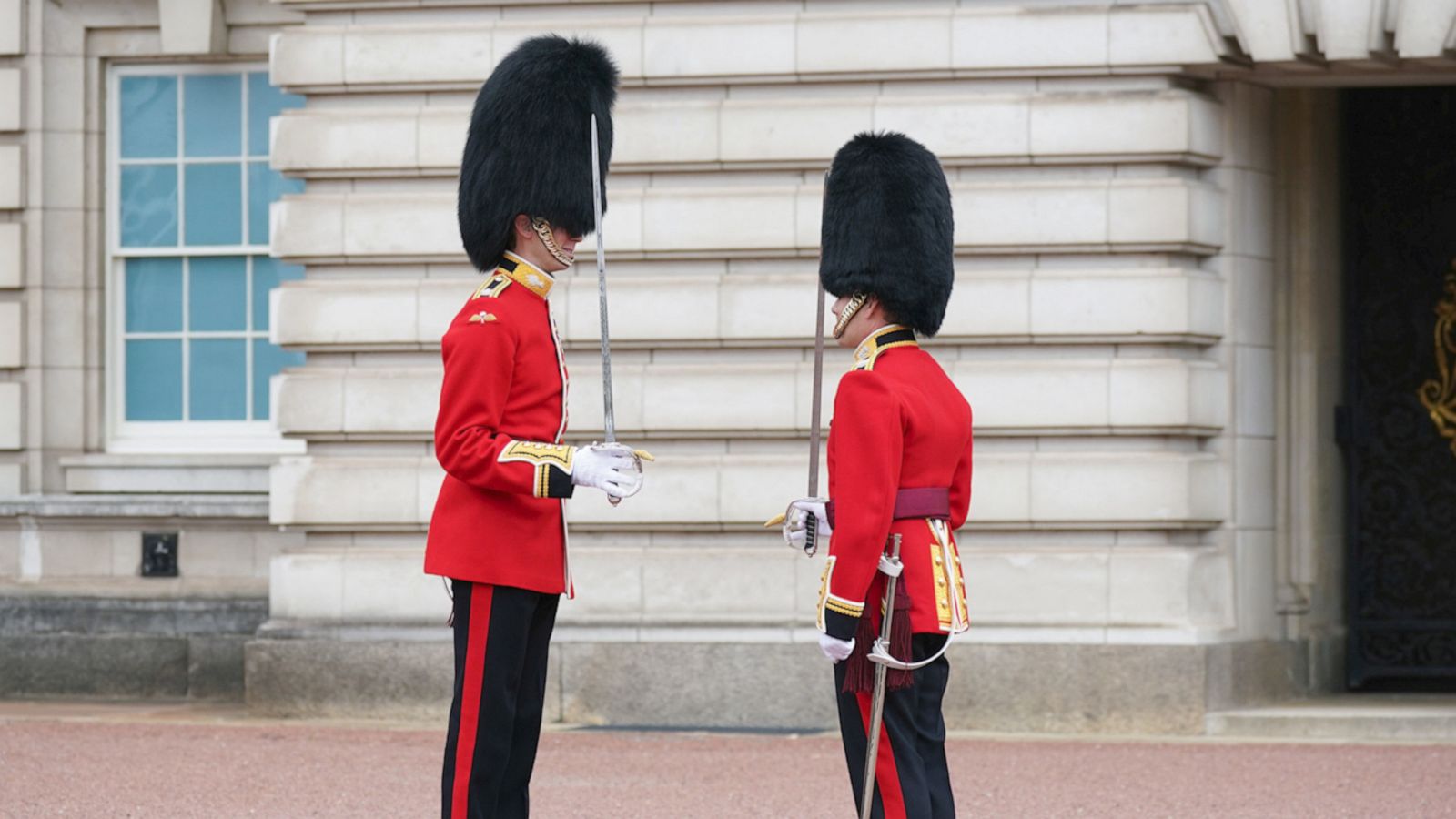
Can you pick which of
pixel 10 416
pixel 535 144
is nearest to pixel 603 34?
pixel 10 416

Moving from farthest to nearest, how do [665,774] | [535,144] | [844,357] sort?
[844,357] → [665,774] → [535,144]

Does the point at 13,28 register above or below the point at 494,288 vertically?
above

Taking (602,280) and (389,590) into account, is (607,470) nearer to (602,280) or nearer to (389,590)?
(602,280)

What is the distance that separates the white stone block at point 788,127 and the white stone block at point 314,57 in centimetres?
163

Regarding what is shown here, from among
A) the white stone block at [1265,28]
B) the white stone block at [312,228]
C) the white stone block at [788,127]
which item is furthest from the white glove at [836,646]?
the white stone block at [312,228]

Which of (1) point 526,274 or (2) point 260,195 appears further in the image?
(2) point 260,195

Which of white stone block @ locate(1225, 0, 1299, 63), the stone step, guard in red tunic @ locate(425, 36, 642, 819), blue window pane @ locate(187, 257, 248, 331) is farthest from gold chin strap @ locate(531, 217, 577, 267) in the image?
blue window pane @ locate(187, 257, 248, 331)

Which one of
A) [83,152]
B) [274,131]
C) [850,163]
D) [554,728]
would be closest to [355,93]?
[274,131]

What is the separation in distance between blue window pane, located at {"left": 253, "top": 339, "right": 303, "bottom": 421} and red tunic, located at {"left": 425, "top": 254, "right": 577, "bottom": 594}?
5797mm

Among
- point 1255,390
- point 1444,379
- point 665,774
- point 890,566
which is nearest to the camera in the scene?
point 890,566

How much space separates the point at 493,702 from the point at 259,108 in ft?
20.7

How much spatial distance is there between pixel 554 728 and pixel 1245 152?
11.8 feet

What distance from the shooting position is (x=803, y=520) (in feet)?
17.0

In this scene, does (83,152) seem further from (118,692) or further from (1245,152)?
(1245,152)
